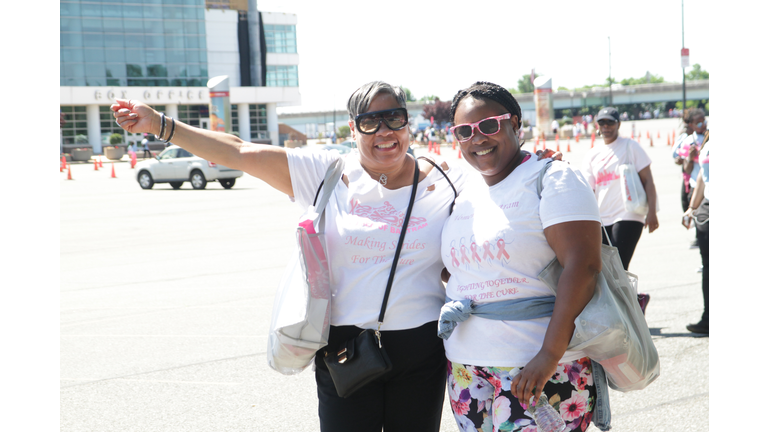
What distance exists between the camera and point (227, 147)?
2.85 m

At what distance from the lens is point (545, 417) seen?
2283 mm

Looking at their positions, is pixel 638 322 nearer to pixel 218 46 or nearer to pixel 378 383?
pixel 378 383

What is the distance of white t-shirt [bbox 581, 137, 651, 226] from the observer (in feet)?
18.8

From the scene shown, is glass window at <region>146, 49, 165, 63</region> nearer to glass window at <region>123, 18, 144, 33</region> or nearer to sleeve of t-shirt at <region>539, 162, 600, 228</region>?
glass window at <region>123, 18, 144, 33</region>

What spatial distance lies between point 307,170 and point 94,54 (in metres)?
65.2

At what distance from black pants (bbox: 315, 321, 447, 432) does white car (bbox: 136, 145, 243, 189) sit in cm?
2054

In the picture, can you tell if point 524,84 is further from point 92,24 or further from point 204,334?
point 204,334

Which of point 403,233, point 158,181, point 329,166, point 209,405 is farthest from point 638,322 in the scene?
point 158,181

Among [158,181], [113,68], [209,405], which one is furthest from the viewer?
[113,68]

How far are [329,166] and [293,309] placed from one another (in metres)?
0.64

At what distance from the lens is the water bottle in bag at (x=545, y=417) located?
228 cm

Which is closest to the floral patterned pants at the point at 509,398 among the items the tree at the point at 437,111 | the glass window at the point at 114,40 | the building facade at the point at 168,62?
the building facade at the point at 168,62

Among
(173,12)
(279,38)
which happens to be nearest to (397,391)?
(173,12)
